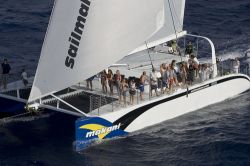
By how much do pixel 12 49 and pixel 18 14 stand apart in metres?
6.76

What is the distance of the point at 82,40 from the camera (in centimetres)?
2977

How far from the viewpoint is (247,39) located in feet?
144

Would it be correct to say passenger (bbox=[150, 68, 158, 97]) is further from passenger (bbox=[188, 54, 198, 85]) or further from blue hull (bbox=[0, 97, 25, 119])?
blue hull (bbox=[0, 97, 25, 119])

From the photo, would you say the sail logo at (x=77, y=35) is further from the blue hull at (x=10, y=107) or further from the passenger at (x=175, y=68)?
→ the passenger at (x=175, y=68)

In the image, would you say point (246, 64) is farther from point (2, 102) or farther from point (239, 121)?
point (2, 102)

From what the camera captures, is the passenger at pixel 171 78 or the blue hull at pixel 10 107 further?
the passenger at pixel 171 78

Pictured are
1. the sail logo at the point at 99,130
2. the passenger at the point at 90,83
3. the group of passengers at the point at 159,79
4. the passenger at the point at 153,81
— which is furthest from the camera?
the passenger at the point at 90,83

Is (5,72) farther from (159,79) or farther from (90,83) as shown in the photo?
(159,79)

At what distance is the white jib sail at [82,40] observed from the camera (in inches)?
1164

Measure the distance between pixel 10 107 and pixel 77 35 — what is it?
5.81 m

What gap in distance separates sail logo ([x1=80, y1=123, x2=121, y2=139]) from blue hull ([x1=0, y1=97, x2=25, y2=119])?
408cm

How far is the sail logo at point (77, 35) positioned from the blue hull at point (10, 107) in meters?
4.53

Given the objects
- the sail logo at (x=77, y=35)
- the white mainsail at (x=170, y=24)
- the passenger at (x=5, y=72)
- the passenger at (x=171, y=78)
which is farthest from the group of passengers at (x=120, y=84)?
the passenger at (x=5, y=72)

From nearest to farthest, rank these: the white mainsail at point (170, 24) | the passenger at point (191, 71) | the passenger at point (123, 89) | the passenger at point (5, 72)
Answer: the passenger at point (123, 89) < the passenger at point (5, 72) < the passenger at point (191, 71) < the white mainsail at point (170, 24)
